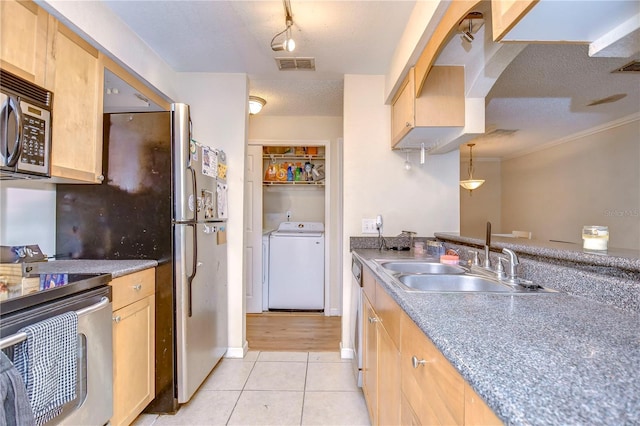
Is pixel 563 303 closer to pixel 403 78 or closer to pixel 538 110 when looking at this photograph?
pixel 403 78

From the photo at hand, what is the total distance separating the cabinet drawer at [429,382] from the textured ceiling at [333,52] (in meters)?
0.97

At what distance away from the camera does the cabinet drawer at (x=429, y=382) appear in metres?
0.60

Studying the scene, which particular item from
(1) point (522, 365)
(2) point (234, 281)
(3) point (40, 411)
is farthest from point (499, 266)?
(2) point (234, 281)

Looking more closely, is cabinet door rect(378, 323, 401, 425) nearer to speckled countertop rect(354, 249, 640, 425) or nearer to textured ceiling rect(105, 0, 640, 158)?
speckled countertop rect(354, 249, 640, 425)

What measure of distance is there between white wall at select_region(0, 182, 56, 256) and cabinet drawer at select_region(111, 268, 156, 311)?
2.00 feet

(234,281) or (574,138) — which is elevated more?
(574,138)

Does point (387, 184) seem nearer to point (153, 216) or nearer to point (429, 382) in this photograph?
point (153, 216)

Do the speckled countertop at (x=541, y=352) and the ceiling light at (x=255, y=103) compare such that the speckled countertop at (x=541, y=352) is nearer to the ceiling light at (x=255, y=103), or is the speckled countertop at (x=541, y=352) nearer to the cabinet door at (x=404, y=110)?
the cabinet door at (x=404, y=110)

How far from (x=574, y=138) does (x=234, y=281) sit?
17.7 ft

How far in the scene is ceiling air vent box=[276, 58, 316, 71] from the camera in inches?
88.8

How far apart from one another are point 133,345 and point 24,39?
1451mm

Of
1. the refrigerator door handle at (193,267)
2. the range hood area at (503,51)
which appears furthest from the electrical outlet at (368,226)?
the refrigerator door handle at (193,267)

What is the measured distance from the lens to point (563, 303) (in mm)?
887

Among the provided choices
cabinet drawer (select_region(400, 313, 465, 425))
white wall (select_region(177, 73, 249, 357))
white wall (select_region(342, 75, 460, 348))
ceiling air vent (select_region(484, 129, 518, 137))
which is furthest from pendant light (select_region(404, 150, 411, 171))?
ceiling air vent (select_region(484, 129, 518, 137))
